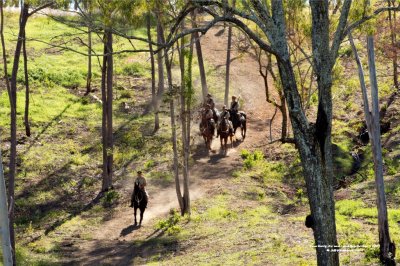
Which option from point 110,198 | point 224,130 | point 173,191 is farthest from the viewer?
point 224,130

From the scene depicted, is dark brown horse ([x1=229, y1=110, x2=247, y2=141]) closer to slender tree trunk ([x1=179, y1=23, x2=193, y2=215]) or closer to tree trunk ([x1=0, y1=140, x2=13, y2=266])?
slender tree trunk ([x1=179, y1=23, x2=193, y2=215])

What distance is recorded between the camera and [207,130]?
30.0 meters

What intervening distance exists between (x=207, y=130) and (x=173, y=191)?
374 centimetres

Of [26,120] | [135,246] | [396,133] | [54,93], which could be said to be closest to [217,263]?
[135,246]

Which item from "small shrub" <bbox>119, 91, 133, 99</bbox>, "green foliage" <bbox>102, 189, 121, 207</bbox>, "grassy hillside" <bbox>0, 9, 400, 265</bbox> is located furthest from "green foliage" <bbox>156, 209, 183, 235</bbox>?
"small shrub" <bbox>119, 91, 133, 99</bbox>

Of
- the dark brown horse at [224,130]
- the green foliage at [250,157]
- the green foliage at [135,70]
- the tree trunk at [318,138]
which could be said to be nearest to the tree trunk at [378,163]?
the tree trunk at [318,138]

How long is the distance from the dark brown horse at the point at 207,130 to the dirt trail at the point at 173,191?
0.60m

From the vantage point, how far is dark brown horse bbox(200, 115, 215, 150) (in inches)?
1180

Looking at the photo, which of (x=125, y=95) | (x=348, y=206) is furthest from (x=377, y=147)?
(x=125, y=95)

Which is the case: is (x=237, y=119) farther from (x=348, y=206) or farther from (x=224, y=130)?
(x=348, y=206)

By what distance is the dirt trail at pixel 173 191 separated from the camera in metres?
22.0

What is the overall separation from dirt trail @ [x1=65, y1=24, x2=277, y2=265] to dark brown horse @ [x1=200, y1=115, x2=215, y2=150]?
1.95 feet

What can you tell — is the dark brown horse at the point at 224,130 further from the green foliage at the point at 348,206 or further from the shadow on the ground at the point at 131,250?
the shadow on the ground at the point at 131,250

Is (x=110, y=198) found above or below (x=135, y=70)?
below
